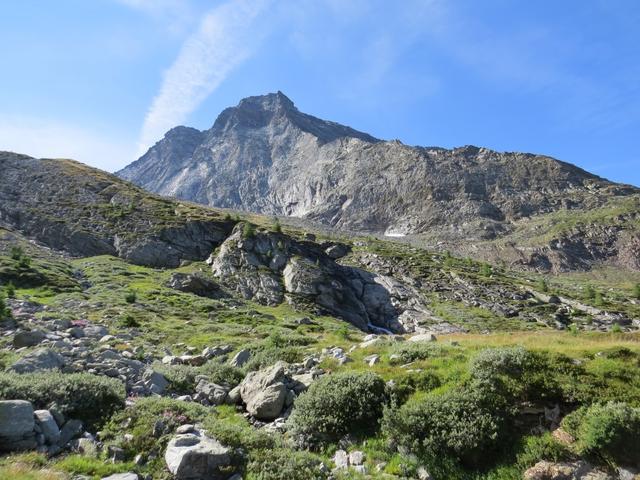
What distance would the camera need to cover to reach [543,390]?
11.8 m

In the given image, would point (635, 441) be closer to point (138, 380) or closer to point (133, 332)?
point (138, 380)

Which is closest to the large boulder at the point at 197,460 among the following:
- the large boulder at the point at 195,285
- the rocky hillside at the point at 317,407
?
the rocky hillside at the point at 317,407

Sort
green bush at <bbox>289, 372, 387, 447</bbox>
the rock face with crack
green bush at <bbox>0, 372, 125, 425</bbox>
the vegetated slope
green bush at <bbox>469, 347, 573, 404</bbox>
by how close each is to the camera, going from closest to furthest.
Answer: green bush at <bbox>0, 372, 125, 425</bbox> < green bush at <bbox>469, 347, 573, 404</bbox> < green bush at <bbox>289, 372, 387, 447</bbox> < the rock face with crack < the vegetated slope

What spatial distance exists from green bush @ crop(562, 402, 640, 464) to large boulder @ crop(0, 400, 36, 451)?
41.8 ft

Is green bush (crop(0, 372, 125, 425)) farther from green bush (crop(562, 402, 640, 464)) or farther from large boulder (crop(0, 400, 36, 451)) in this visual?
green bush (crop(562, 402, 640, 464))

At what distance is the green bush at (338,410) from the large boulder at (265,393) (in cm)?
98

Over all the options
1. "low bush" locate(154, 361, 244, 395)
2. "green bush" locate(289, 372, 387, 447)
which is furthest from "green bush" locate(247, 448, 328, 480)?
"low bush" locate(154, 361, 244, 395)

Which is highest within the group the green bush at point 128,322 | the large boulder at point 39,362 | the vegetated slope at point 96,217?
the vegetated slope at point 96,217

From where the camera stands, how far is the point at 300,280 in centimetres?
8544

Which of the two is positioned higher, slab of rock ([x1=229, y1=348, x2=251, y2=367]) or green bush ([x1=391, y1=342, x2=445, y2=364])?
green bush ([x1=391, y1=342, x2=445, y2=364])

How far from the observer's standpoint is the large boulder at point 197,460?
30.3 ft

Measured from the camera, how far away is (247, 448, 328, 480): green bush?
9398 mm

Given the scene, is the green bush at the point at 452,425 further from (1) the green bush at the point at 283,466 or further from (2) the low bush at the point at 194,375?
(2) the low bush at the point at 194,375

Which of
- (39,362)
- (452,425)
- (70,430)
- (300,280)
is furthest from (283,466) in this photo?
(300,280)
